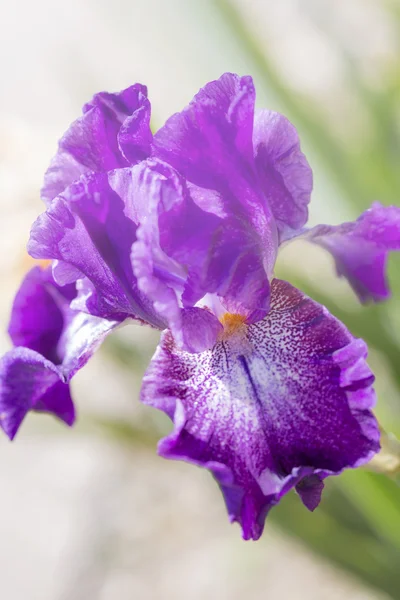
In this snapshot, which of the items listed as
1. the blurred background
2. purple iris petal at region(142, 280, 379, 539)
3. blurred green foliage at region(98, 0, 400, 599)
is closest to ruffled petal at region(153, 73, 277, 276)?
purple iris petal at region(142, 280, 379, 539)

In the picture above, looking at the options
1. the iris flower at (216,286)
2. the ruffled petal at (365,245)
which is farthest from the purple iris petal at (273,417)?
the ruffled petal at (365,245)

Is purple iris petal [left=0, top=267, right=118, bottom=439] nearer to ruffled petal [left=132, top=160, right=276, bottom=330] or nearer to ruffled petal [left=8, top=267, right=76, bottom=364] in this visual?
ruffled petal [left=8, top=267, right=76, bottom=364]

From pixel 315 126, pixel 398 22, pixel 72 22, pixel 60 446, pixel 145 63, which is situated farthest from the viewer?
pixel 72 22

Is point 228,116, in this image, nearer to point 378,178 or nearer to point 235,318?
point 235,318

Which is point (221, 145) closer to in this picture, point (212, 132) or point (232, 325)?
point (212, 132)

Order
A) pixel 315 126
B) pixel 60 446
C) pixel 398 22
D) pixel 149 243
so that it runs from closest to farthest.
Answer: pixel 149 243
pixel 315 126
pixel 398 22
pixel 60 446

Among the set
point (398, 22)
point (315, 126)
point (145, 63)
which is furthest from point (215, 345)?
point (145, 63)

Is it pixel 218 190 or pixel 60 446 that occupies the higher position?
pixel 218 190

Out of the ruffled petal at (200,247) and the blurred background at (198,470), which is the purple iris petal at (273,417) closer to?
the ruffled petal at (200,247)
